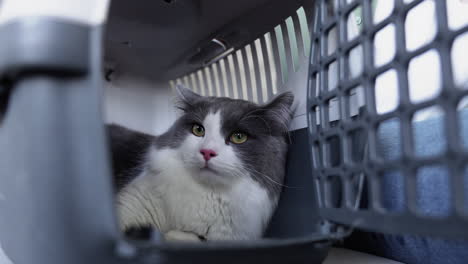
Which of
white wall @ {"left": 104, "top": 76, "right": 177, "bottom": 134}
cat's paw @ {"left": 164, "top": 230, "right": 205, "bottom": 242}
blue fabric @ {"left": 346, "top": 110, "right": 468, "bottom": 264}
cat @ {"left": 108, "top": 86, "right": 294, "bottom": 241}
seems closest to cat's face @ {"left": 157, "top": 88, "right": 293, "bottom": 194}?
cat @ {"left": 108, "top": 86, "right": 294, "bottom": 241}

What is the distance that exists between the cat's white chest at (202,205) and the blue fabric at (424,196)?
32cm

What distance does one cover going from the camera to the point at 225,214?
0.95 m

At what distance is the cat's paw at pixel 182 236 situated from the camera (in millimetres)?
879

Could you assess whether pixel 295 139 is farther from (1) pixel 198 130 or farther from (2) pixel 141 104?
(2) pixel 141 104

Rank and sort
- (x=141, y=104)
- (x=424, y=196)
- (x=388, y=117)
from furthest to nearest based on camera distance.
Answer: (x=141, y=104) < (x=424, y=196) < (x=388, y=117)

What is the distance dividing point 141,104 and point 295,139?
85 cm

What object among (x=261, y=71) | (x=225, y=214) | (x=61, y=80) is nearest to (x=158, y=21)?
(x=261, y=71)

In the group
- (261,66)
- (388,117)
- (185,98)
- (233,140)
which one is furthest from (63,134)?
(261,66)

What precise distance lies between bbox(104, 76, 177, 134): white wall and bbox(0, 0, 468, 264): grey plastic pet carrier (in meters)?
0.73

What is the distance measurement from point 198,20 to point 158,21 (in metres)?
0.17

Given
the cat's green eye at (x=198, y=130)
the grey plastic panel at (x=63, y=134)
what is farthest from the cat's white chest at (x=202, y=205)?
the grey plastic panel at (x=63, y=134)

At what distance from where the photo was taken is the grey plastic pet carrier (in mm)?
426

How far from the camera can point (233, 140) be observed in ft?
3.36

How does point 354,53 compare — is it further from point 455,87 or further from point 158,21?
point 158,21
